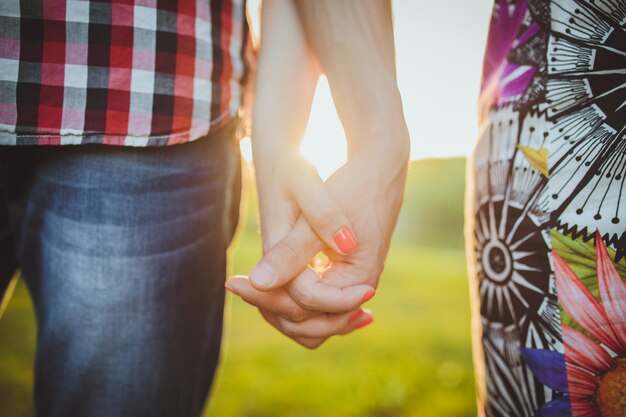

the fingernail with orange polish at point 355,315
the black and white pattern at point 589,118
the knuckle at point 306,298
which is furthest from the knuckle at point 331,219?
the black and white pattern at point 589,118

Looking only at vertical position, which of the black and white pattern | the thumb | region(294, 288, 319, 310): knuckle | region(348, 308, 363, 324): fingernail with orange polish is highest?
the black and white pattern

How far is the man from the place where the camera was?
63cm

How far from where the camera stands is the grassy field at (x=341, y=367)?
2.00m

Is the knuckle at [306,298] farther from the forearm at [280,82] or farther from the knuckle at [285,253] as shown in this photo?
the forearm at [280,82]

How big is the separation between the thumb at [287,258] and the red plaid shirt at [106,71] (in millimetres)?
273

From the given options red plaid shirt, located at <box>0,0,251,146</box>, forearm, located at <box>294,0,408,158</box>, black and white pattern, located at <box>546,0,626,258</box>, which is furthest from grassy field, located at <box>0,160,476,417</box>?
red plaid shirt, located at <box>0,0,251,146</box>

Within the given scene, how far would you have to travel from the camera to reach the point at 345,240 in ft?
2.10

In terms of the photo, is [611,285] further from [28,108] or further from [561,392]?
[28,108]

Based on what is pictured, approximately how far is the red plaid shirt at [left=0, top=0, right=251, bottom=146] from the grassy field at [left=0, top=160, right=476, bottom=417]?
57cm

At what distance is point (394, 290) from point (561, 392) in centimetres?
451

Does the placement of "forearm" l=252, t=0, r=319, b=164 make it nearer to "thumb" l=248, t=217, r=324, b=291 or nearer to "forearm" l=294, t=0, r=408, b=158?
"forearm" l=294, t=0, r=408, b=158

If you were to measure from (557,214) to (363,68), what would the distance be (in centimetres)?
40

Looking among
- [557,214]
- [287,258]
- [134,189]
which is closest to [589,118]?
[557,214]

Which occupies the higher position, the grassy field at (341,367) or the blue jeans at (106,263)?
the blue jeans at (106,263)
